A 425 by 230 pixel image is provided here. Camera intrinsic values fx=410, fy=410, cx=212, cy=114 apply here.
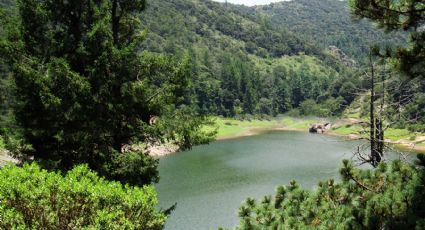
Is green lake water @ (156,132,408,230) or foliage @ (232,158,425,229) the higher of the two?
foliage @ (232,158,425,229)

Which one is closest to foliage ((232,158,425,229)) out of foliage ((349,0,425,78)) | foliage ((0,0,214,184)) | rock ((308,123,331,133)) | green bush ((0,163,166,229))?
foliage ((349,0,425,78))

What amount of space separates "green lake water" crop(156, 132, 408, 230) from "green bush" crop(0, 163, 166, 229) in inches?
690

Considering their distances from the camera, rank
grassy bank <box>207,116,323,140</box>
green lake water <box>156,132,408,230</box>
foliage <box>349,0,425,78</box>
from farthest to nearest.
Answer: grassy bank <box>207,116,323,140</box> → green lake water <box>156,132,408,230</box> → foliage <box>349,0,425,78</box>

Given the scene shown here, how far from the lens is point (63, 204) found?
38.5 feet

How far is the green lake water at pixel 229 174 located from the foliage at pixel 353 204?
1527 cm

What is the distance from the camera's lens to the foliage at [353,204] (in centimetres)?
941

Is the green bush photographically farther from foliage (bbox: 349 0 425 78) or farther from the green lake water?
the green lake water

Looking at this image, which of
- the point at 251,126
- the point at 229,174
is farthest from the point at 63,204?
the point at 251,126

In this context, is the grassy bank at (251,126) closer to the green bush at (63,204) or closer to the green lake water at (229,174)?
the green lake water at (229,174)

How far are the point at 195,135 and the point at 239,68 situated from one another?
149958 millimetres

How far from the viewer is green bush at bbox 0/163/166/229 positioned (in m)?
11.1

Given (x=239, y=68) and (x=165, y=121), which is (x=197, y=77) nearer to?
(x=239, y=68)

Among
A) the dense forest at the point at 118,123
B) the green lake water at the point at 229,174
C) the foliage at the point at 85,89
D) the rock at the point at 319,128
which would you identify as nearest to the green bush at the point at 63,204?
the dense forest at the point at 118,123

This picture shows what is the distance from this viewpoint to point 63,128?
1748 centimetres
